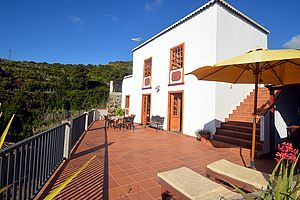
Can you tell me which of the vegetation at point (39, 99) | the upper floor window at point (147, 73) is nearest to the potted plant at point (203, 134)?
the upper floor window at point (147, 73)

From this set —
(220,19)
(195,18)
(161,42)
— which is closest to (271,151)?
(220,19)

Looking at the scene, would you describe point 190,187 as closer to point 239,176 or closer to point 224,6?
point 239,176

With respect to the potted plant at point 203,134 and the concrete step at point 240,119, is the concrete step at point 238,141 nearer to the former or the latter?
the potted plant at point 203,134

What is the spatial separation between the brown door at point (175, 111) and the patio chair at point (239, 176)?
661 cm

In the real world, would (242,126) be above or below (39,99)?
below

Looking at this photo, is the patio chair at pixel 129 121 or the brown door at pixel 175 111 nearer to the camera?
the brown door at pixel 175 111

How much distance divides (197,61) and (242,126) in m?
3.45

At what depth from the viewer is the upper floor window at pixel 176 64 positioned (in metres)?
9.58

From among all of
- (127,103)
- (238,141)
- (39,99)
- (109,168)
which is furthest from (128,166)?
(39,99)

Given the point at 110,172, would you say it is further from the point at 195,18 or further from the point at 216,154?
the point at 195,18

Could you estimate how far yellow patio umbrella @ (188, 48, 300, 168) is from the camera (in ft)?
10.1

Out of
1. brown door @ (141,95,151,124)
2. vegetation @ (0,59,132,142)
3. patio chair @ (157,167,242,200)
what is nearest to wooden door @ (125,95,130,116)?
brown door @ (141,95,151,124)

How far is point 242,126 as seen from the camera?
6.98m

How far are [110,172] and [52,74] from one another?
32.2 m
